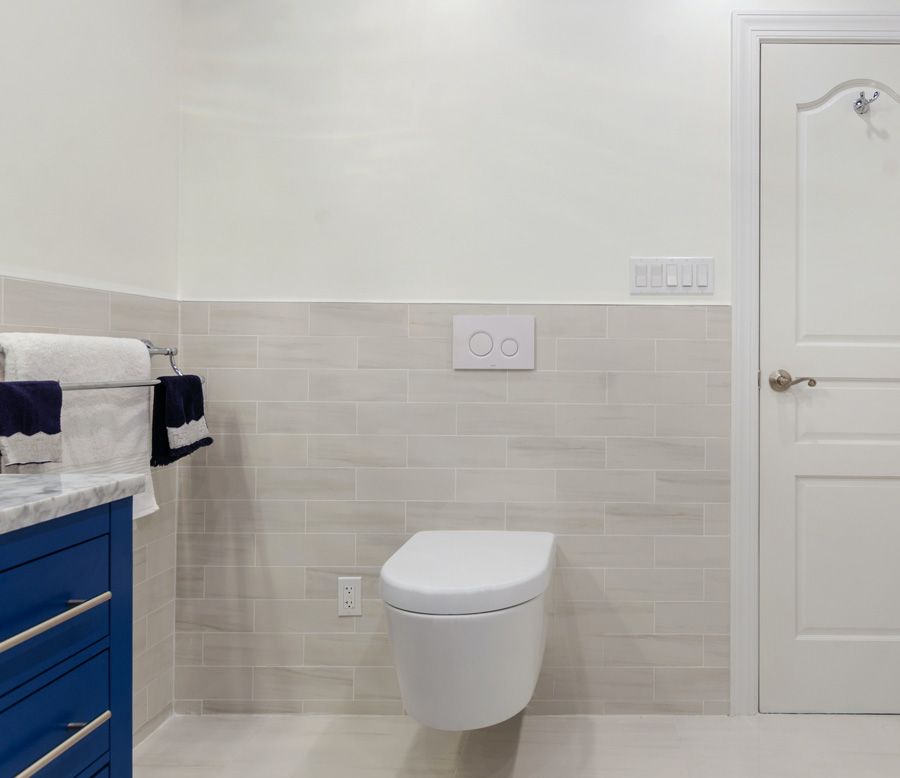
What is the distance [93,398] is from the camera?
156 centimetres

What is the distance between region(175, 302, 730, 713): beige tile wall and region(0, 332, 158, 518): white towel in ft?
1.37

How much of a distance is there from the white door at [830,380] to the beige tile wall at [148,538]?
5.42 feet

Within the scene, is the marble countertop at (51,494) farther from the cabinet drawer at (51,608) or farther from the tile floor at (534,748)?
the tile floor at (534,748)

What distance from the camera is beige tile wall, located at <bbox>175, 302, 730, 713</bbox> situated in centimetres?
208

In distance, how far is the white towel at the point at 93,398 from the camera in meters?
1.36

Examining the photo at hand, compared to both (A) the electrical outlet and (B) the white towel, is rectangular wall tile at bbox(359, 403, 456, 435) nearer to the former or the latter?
(A) the electrical outlet

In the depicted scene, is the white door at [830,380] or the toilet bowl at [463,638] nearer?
the toilet bowl at [463,638]

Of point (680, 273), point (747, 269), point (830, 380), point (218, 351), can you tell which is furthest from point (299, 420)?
point (830, 380)

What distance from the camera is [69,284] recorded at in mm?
1611

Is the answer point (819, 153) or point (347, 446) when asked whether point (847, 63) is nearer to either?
point (819, 153)

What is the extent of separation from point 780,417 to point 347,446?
3.99 feet

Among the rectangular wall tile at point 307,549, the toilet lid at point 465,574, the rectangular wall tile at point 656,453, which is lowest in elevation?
the rectangular wall tile at point 307,549

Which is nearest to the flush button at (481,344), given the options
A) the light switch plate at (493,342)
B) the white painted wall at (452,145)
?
the light switch plate at (493,342)

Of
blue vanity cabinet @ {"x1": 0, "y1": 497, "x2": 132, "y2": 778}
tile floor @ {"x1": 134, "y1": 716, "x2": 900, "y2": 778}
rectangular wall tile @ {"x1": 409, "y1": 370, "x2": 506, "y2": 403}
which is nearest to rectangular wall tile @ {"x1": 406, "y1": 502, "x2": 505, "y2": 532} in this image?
rectangular wall tile @ {"x1": 409, "y1": 370, "x2": 506, "y2": 403}
